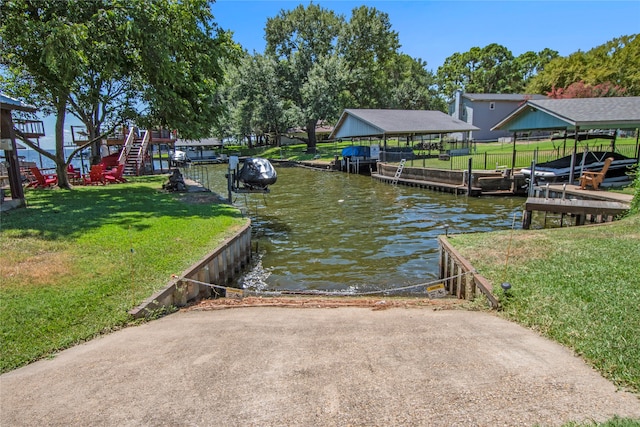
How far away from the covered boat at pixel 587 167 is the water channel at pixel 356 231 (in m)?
1.85

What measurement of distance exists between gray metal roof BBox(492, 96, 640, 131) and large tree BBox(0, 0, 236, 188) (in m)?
15.5

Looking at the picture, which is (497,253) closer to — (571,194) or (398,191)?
(571,194)

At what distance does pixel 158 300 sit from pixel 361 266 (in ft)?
19.3

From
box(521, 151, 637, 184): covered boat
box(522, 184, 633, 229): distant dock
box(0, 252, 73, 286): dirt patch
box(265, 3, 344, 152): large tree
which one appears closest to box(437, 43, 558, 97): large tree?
box(265, 3, 344, 152): large tree

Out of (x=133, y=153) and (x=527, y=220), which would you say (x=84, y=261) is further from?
(x=133, y=153)

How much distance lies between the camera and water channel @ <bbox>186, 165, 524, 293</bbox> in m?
10.2

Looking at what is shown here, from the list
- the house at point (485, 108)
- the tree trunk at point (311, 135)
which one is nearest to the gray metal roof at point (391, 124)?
the house at point (485, 108)

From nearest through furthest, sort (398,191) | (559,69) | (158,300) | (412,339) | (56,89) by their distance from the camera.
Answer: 1. (412,339)
2. (158,300)
3. (56,89)
4. (398,191)
5. (559,69)

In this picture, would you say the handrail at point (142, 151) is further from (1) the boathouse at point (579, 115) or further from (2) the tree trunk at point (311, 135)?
(1) the boathouse at point (579, 115)

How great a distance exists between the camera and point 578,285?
6.11m

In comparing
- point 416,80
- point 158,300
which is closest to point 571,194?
point 158,300

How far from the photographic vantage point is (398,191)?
1016 inches

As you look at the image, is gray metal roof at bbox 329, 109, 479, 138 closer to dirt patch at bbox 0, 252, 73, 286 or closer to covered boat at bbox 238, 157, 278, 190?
covered boat at bbox 238, 157, 278, 190

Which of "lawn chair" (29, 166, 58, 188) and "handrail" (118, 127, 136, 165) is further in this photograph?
"handrail" (118, 127, 136, 165)
